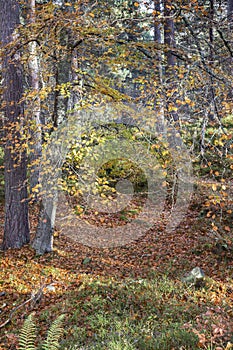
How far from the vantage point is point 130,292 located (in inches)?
241

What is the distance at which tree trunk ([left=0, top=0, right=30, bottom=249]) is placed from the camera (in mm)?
7777

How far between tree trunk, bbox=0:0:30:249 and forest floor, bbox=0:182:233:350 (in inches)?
18.5

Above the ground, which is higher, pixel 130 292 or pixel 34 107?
pixel 34 107

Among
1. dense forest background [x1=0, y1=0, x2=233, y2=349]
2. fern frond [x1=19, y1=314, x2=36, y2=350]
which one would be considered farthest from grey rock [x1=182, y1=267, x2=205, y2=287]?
fern frond [x1=19, y1=314, x2=36, y2=350]

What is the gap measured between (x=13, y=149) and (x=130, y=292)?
421 centimetres

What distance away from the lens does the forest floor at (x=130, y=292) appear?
181 inches

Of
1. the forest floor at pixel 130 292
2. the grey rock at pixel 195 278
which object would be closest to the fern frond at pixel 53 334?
the forest floor at pixel 130 292

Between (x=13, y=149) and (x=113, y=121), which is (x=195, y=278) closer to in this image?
(x=113, y=121)

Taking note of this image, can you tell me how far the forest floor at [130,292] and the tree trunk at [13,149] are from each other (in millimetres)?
470

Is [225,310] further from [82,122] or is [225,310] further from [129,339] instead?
[82,122]

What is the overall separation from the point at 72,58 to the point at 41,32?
1.35m

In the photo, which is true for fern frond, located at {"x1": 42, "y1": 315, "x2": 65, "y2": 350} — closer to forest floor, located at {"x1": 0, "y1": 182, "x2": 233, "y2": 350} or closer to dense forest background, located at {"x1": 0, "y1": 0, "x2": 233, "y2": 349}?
forest floor, located at {"x1": 0, "y1": 182, "x2": 233, "y2": 350}

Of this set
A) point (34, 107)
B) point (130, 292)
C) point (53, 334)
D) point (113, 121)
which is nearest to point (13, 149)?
point (34, 107)

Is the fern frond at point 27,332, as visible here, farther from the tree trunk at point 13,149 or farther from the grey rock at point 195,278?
the tree trunk at point 13,149
